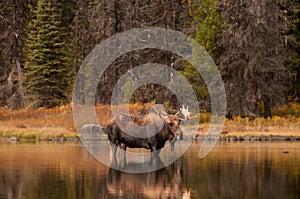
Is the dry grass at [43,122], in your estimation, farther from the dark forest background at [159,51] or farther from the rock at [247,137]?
the rock at [247,137]

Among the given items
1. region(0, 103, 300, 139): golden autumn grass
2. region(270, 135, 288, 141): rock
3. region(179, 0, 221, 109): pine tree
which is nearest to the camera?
region(270, 135, 288, 141): rock

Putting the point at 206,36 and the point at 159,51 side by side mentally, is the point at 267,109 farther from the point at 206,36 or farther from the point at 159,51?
the point at 159,51

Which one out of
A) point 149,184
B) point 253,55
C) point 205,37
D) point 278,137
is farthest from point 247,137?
point 149,184

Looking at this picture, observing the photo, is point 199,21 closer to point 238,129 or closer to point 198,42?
point 198,42

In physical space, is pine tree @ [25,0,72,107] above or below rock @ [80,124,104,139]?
above

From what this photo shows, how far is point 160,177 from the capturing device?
22.8m

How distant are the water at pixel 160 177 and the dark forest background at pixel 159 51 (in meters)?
22.0

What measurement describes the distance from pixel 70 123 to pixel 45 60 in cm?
1614

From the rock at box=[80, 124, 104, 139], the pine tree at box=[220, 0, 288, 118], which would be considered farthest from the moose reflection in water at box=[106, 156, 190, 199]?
the pine tree at box=[220, 0, 288, 118]

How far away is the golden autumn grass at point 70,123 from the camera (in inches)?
1796

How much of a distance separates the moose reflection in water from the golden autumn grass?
20890 mm

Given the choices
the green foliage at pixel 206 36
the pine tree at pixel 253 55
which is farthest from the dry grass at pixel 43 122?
the pine tree at pixel 253 55

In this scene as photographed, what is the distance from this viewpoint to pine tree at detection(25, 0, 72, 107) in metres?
62.9

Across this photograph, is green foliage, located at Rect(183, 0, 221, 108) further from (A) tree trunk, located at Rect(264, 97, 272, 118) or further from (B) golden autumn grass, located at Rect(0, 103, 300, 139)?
(A) tree trunk, located at Rect(264, 97, 272, 118)
